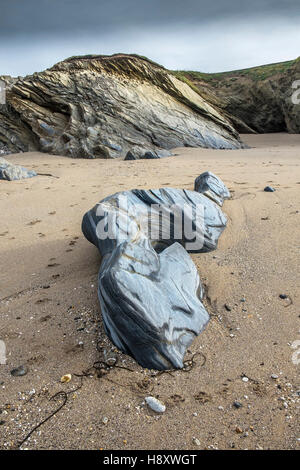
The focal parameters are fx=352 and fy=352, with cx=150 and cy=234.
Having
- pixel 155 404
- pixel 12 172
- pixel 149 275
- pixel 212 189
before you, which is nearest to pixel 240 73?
pixel 12 172

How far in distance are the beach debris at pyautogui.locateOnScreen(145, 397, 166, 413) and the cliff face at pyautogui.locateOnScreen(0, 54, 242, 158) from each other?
8134mm

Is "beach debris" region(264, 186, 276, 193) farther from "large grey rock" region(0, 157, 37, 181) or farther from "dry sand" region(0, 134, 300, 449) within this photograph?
"large grey rock" region(0, 157, 37, 181)

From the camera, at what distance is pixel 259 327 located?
7.80 ft

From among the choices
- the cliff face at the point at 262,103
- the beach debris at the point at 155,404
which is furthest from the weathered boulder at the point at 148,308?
the cliff face at the point at 262,103

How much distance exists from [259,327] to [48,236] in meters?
2.53

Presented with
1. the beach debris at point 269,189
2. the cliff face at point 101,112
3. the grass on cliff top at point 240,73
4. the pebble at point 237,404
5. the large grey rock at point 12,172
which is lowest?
the pebble at point 237,404

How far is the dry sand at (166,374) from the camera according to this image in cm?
171

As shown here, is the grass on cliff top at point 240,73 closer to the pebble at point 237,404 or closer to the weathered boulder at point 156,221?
the weathered boulder at point 156,221

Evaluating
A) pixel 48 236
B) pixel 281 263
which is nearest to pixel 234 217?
pixel 281 263

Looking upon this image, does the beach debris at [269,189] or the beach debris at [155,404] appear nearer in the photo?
the beach debris at [155,404]

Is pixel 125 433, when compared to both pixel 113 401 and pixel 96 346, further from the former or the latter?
pixel 96 346

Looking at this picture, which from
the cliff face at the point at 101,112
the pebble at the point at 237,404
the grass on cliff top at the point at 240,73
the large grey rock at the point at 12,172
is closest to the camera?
the pebble at the point at 237,404

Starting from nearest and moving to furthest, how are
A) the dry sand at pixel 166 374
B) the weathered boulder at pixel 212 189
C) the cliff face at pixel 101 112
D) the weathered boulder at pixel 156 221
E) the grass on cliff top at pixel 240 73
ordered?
the dry sand at pixel 166 374
the weathered boulder at pixel 156 221
the weathered boulder at pixel 212 189
the cliff face at pixel 101 112
the grass on cliff top at pixel 240 73

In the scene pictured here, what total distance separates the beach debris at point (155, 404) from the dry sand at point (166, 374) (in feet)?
0.10
